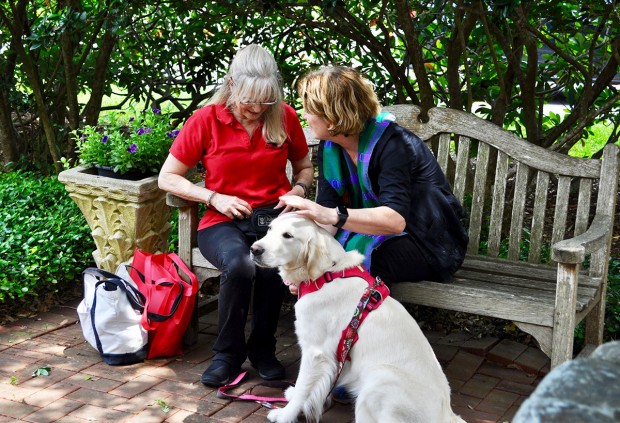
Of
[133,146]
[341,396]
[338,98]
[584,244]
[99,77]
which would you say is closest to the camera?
[584,244]

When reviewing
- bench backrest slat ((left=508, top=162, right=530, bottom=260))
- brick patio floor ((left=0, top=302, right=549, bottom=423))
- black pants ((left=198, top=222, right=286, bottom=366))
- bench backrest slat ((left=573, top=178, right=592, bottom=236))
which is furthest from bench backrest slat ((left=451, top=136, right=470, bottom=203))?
black pants ((left=198, top=222, right=286, bottom=366))

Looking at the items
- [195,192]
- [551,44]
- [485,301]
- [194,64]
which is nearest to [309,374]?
[485,301]

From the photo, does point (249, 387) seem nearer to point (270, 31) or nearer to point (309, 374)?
point (309, 374)

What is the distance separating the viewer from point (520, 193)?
4473 mm

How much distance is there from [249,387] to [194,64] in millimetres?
3035

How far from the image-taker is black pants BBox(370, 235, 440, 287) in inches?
157

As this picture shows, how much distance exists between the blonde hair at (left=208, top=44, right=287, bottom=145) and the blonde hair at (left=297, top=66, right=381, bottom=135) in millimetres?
291

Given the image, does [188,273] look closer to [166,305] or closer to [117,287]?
[166,305]

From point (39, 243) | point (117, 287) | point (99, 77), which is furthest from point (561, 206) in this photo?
point (99, 77)

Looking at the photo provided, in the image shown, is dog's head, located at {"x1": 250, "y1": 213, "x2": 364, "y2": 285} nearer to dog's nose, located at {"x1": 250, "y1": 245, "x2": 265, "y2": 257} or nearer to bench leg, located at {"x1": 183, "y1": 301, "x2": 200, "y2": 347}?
dog's nose, located at {"x1": 250, "y1": 245, "x2": 265, "y2": 257}

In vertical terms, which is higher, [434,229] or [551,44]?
[551,44]

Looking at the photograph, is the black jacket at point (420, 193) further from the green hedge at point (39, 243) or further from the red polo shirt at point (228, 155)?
Result: the green hedge at point (39, 243)

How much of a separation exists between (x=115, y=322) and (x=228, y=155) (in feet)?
3.46

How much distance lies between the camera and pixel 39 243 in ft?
17.5
